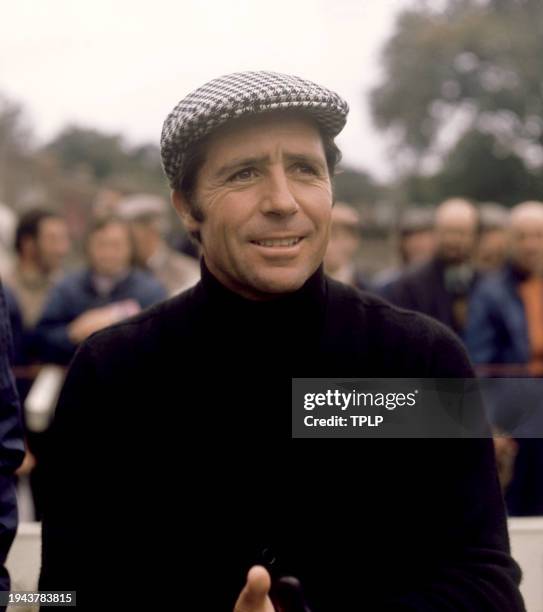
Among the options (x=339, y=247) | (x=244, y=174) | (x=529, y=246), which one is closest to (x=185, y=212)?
(x=244, y=174)

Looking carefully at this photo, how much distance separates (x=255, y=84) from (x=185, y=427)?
2.19ft

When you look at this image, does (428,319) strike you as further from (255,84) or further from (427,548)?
(255,84)

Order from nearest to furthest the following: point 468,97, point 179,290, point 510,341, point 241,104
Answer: point 241,104 < point 179,290 < point 510,341 < point 468,97

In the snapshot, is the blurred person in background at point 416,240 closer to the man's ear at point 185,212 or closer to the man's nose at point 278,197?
the man's ear at point 185,212

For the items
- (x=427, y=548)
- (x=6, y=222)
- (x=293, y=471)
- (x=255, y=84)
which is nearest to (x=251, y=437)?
(x=293, y=471)

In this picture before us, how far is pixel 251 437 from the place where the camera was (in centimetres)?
175

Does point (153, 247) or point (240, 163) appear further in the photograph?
point (153, 247)

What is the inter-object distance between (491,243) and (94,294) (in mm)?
2816

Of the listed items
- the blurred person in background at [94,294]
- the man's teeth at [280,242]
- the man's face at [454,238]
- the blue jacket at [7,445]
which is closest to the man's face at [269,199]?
the man's teeth at [280,242]

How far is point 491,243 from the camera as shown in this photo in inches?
237

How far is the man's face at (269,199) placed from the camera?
1704 millimetres

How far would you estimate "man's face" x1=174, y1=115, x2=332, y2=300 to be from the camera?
170 cm

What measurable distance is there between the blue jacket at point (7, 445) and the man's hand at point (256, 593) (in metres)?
0.49

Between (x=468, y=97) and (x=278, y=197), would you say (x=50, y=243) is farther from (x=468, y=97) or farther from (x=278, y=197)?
(x=468, y=97)
